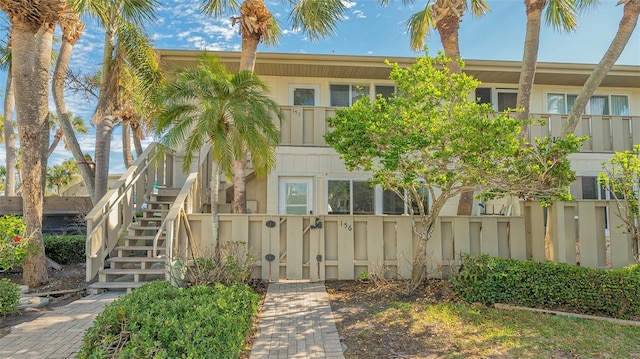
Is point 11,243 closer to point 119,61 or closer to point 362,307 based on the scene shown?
point 119,61

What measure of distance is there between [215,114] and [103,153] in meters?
5.67

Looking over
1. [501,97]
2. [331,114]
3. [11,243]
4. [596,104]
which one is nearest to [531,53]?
[501,97]

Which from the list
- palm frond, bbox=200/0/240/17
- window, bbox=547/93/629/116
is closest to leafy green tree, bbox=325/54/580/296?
palm frond, bbox=200/0/240/17

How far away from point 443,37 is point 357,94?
3867 mm

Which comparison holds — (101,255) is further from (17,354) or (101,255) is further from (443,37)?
(443,37)

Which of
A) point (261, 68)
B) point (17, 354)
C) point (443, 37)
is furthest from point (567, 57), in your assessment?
point (17, 354)

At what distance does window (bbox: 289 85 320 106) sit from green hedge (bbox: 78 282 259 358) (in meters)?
8.84

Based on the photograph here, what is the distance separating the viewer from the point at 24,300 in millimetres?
6105

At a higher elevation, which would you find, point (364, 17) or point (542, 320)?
point (364, 17)

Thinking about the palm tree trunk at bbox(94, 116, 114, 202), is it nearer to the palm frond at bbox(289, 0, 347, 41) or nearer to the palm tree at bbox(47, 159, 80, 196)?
the palm frond at bbox(289, 0, 347, 41)

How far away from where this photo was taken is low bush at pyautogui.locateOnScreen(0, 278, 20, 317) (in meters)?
5.52

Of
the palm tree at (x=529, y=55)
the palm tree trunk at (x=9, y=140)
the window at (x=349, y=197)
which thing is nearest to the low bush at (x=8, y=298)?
the window at (x=349, y=197)

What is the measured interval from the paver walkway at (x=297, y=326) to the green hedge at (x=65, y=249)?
6.47m

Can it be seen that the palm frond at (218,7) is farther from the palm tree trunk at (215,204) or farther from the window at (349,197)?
the window at (349,197)
